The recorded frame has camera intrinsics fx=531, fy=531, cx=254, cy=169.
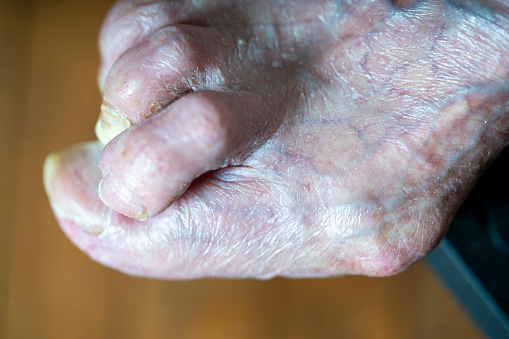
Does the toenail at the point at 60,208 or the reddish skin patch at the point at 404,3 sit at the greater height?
the reddish skin patch at the point at 404,3

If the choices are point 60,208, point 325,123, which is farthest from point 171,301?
point 325,123

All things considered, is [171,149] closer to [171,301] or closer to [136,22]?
[136,22]

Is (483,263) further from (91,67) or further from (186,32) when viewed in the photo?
(91,67)

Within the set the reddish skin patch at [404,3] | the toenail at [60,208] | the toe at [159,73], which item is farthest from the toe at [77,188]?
the reddish skin patch at [404,3]

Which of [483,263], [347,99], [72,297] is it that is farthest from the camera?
[72,297]

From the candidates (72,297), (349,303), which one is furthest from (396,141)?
(72,297)

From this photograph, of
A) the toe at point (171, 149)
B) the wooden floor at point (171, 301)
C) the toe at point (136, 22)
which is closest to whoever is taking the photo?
the toe at point (171, 149)

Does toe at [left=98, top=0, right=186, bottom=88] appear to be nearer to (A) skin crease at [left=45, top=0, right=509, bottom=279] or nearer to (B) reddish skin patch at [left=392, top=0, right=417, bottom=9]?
(A) skin crease at [left=45, top=0, right=509, bottom=279]

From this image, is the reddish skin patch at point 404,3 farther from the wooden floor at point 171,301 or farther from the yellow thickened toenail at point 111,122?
the wooden floor at point 171,301
